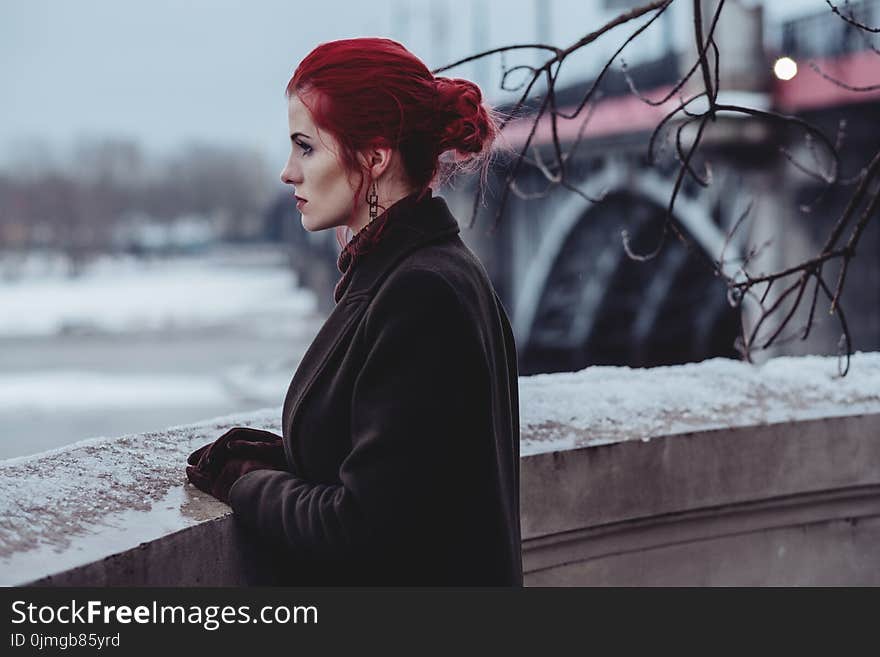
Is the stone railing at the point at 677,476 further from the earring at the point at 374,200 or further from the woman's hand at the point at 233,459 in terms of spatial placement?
the earring at the point at 374,200

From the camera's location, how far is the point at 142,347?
37375 mm

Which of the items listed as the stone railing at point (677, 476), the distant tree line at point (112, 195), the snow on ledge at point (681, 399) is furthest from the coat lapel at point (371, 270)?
the distant tree line at point (112, 195)

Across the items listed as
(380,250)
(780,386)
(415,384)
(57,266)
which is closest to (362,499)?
(415,384)

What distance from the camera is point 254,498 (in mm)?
1615

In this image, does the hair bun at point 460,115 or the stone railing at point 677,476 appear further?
the stone railing at point 677,476

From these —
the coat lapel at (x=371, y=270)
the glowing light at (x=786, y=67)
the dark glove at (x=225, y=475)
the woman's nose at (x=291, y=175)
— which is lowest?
the dark glove at (x=225, y=475)

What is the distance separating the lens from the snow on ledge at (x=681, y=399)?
2371 mm

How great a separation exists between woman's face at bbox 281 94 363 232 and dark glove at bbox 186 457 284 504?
352 mm

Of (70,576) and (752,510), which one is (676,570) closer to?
(752,510)

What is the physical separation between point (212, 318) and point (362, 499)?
143ft

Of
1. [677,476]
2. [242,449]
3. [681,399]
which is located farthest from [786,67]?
[242,449]

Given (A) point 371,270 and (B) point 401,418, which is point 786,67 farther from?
(B) point 401,418

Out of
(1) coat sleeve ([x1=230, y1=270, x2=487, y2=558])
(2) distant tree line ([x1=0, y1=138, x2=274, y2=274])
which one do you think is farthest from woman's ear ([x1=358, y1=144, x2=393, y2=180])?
(2) distant tree line ([x1=0, y1=138, x2=274, y2=274])

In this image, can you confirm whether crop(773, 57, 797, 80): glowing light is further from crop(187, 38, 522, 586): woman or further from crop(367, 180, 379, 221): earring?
crop(367, 180, 379, 221): earring
